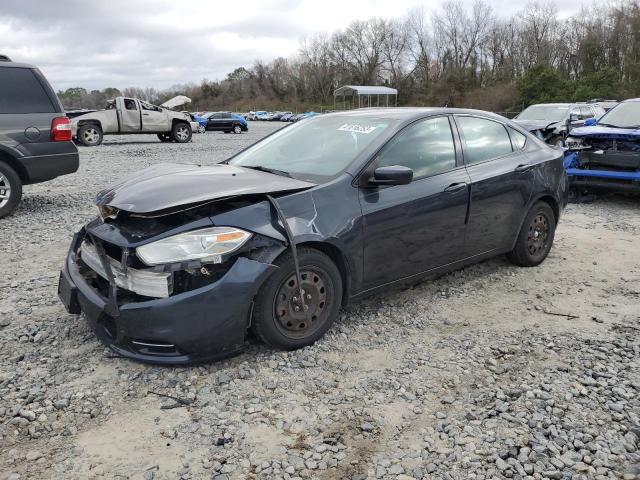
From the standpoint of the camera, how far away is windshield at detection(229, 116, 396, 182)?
12.6 ft

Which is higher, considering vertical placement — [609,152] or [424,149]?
[424,149]

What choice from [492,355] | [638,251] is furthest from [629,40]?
[492,355]

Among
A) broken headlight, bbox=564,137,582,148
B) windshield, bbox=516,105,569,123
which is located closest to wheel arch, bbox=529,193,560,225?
broken headlight, bbox=564,137,582,148

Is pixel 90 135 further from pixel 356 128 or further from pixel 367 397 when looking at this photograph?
pixel 367 397

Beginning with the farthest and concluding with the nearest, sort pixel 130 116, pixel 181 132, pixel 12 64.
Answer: pixel 181 132, pixel 130 116, pixel 12 64

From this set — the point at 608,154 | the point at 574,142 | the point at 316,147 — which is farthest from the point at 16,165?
the point at 608,154

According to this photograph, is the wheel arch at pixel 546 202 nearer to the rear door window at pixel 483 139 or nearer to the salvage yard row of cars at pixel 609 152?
the rear door window at pixel 483 139

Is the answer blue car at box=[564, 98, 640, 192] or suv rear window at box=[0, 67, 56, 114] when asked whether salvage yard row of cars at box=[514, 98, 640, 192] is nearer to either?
blue car at box=[564, 98, 640, 192]

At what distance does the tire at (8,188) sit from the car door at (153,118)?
1379 cm

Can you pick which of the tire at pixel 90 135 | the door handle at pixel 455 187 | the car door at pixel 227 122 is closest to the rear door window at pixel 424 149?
the door handle at pixel 455 187

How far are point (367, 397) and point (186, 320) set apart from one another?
42.7 inches

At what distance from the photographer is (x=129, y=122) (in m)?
19.8

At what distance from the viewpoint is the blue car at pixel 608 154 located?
773 centimetres

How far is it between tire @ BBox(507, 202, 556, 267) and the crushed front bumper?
9.34 feet
